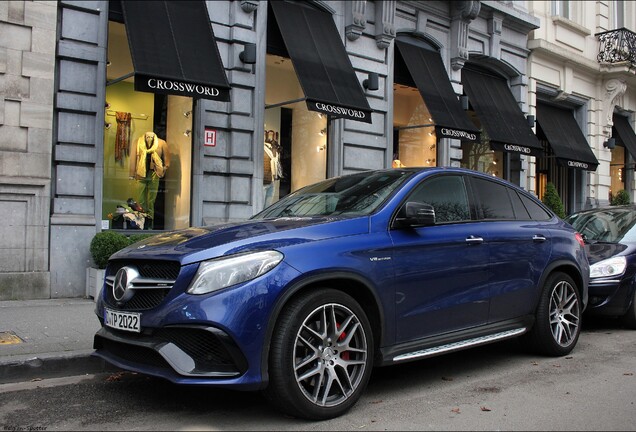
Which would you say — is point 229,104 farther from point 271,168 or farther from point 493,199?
point 493,199

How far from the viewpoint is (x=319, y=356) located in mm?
4023

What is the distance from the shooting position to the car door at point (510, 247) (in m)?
5.32

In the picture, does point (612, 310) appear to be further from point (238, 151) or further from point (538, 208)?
point (238, 151)

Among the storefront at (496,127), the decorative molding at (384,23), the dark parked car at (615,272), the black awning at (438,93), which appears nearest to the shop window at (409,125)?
the black awning at (438,93)

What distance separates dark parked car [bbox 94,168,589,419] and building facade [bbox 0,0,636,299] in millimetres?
5103

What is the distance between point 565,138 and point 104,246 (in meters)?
15.1

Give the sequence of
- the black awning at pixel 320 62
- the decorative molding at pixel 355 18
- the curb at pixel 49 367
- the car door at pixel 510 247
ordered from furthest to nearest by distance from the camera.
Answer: the decorative molding at pixel 355 18 → the black awning at pixel 320 62 → the car door at pixel 510 247 → the curb at pixel 49 367

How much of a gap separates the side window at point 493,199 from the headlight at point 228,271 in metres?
2.53

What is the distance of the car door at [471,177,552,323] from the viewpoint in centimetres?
532

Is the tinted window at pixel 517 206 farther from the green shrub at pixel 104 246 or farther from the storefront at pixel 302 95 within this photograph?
the green shrub at pixel 104 246

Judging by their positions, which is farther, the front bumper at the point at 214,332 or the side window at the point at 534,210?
the side window at the point at 534,210

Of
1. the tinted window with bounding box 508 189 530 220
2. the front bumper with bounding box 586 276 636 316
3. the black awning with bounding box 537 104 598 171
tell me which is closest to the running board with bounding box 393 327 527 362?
the tinted window with bounding box 508 189 530 220

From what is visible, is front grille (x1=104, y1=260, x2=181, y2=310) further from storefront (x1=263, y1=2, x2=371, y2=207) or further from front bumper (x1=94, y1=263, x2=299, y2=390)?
storefront (x1=263, y1=2, x2=371, y2=207)

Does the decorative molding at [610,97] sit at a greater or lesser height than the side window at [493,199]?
greater
